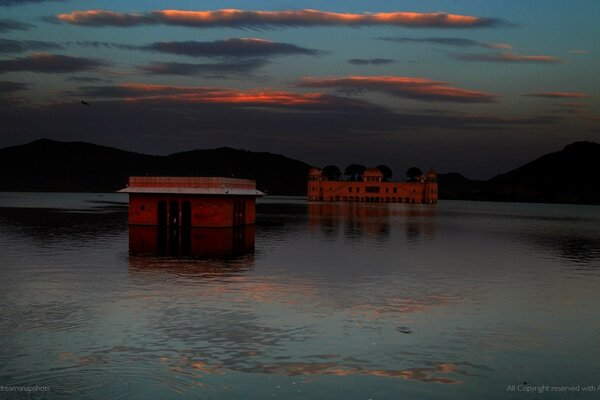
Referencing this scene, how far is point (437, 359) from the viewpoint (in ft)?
48.3

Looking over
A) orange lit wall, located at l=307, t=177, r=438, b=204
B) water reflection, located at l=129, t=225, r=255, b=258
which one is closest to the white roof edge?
water reflection, located at l=129, t=225, r=255, b=258

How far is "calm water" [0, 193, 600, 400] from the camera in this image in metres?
12.8

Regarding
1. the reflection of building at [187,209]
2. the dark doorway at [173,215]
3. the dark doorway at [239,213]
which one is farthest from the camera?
the dark doorway at [239,213]

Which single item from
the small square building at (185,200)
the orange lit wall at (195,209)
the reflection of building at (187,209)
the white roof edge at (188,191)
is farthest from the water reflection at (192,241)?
the white roof edge at (188,191)

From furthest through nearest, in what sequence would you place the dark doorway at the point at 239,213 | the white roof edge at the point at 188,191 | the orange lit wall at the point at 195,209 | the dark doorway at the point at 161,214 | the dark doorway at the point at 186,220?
1. the dark doorway at the point at 239,213
2. the dark doorway at the point at 161,214
3. the orange lit wall at the point at 195,209
4. the white roof edge at the point at 188,191
5. the dark doorway at the point at 186,220

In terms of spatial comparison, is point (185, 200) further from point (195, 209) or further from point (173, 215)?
point (173, 215)

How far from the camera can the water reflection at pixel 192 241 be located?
117ft

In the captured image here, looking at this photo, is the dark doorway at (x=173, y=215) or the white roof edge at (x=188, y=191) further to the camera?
the dark doorway at (x=173, y=215)

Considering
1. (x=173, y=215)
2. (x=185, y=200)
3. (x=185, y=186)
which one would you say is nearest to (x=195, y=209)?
(x=185, y=200)

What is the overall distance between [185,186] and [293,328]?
3303 centimetres

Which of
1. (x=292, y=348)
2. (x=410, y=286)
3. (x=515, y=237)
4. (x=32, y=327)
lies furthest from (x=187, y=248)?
(x=515, y=237)

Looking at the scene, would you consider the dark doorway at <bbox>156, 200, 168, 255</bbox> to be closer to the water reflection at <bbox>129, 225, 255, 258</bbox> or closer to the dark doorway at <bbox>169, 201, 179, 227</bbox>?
the water reflection at <bbox>129, 225, 255, 258</bbox>

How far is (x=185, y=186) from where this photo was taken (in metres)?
49.1

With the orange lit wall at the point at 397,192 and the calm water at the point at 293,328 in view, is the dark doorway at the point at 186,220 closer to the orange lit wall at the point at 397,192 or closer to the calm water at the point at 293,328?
the calm water at the point at 293,328
